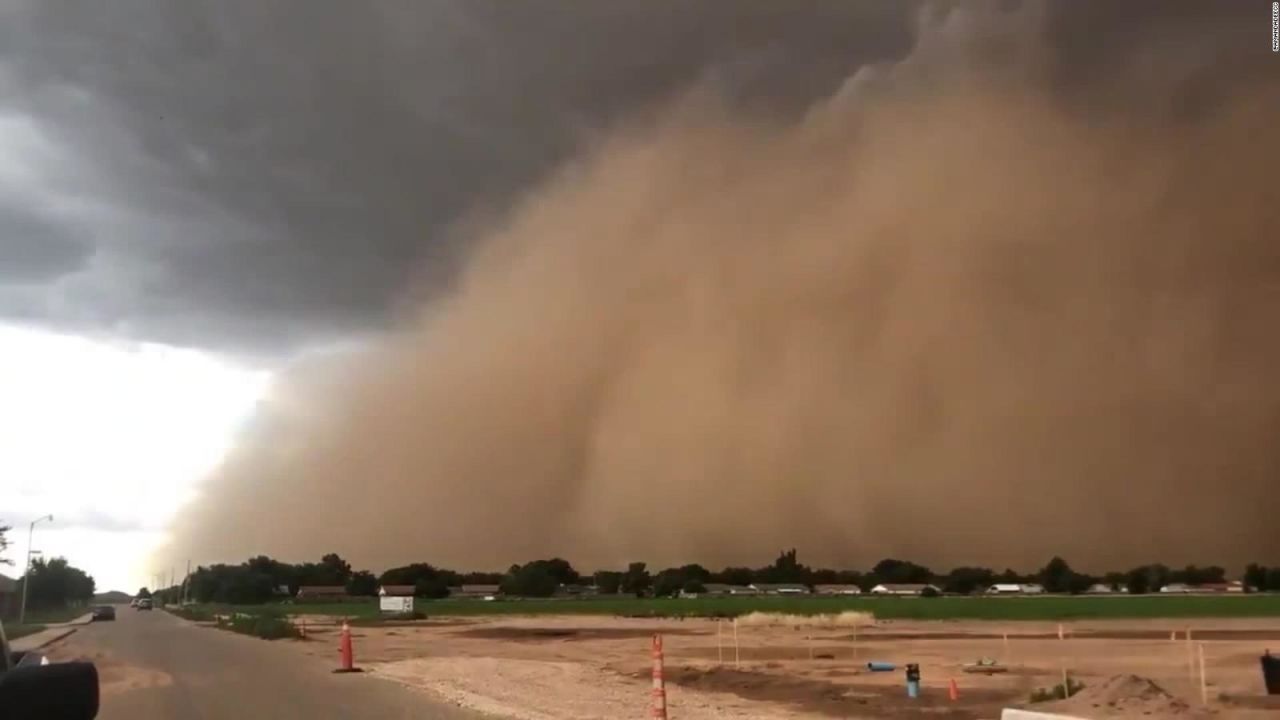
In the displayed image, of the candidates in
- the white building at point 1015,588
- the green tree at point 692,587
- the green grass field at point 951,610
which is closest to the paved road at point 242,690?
the green grass field at point 951,610

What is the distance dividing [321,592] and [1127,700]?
189389mm

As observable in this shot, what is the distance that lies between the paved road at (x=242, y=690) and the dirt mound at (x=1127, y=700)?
8866mm

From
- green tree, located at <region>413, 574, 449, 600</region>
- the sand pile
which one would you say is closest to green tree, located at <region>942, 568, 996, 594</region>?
green tree, located at <region>413, 574, 449, 600</region>

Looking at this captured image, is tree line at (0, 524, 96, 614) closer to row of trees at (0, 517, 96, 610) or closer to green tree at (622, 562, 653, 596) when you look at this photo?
row of trees at (0, 517, 96, 610)

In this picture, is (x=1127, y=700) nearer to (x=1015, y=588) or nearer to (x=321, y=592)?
(x=321, y=592)

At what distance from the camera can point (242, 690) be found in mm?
20141

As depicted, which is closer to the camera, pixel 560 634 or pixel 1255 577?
pixel 560 634

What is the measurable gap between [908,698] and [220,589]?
168525 mm

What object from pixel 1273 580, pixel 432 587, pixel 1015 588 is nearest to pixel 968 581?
pixel 1015 588

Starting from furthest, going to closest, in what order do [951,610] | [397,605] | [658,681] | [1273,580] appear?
[1273,580], [951,610], [397,605], [658,681]

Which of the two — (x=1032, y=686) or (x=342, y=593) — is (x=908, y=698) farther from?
(x=342, y=593)

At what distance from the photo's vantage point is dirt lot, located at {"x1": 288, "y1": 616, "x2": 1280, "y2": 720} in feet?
58.7

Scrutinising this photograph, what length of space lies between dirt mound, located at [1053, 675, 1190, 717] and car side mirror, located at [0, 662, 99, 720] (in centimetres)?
1457

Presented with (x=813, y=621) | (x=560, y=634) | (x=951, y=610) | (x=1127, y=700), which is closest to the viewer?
(x=1127, y=700)
